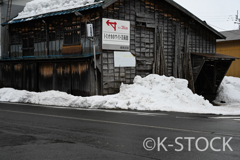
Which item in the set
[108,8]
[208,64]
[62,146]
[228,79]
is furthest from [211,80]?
[62,146]

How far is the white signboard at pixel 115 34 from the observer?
19.7m

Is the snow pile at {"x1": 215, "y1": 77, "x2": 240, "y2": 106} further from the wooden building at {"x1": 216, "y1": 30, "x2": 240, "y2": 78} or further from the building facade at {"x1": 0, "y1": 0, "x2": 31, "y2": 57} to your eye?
the building facade at {"x1": 0, "y1": 0, "x2": 31, "y2": 57}

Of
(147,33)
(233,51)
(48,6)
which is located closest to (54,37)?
(48,6)

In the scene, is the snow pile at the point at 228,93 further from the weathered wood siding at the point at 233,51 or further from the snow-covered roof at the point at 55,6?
the weathered wood siding at the point at 233,51

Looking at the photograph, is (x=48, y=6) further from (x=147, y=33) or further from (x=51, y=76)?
(x=147, y=33)

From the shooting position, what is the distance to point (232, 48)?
112ft

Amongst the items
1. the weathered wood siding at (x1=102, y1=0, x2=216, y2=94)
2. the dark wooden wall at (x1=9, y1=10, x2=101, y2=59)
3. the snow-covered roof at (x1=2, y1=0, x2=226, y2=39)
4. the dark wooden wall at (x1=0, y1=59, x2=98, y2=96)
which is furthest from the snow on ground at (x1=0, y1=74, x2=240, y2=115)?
the snow-covered roof at (x1=2, y1=0, x2=226, y2=39)

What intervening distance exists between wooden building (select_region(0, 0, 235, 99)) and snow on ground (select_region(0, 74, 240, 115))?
212 centimetres

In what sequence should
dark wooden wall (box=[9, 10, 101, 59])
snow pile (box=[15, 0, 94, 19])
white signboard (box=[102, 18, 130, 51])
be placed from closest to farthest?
1. white signboard (box=[102, 18, 130, 51])
2. dark wooden wall (box=[9, 10, 101, 59])
3. snow pile (box=[15, 0, 94, 19])

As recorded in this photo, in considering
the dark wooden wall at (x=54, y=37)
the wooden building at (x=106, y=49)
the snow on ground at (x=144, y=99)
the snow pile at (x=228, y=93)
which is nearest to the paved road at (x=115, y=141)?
the snow on ground at (x=144, y=99)

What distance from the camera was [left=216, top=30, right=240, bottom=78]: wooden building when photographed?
3369cm

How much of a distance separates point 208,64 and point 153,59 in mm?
5940

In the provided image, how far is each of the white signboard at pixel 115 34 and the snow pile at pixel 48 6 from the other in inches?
79.6

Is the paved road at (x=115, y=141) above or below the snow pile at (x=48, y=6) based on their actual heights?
below
